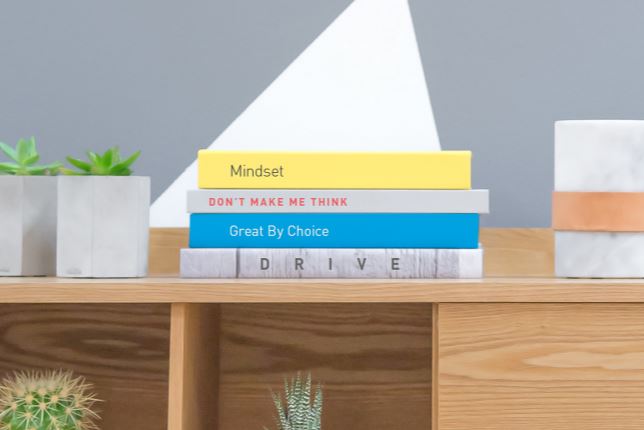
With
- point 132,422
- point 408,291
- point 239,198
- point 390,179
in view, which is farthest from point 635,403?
point 132,422

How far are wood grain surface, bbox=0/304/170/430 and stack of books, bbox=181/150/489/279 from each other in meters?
0.30

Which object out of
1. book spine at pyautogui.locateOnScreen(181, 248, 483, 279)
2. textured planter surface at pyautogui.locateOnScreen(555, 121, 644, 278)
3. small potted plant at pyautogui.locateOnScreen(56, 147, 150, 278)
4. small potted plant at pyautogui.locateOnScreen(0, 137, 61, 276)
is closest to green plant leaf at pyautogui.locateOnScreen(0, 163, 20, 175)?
small potted plant at pyautogui.locateOnScreen(0, 137, 61, 276)

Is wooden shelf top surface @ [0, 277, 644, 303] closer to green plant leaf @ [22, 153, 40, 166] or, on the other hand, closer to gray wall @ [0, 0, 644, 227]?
green plant leaf @ [22, 153, 40, 166]

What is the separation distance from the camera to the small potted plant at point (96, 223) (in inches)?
49.4

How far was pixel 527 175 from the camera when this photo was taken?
1.54m

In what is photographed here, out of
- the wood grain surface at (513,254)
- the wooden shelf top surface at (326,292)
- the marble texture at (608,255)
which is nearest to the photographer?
the wooden shelf top surface at (326,292)

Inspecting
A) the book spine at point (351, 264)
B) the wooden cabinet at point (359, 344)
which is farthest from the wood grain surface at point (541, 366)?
the book spine at point (351, 264)

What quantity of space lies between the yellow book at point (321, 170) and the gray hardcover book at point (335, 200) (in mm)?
10

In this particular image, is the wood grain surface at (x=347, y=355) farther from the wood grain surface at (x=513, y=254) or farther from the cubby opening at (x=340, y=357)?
the wood grain surface at (x=513, y=254)

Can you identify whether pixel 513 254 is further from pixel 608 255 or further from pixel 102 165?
pixel 102 165

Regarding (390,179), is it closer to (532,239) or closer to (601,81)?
(532,239)

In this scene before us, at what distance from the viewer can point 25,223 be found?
1300 mm

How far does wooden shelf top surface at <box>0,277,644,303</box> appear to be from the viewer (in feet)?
3.72

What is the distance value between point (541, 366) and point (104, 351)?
732 mm
